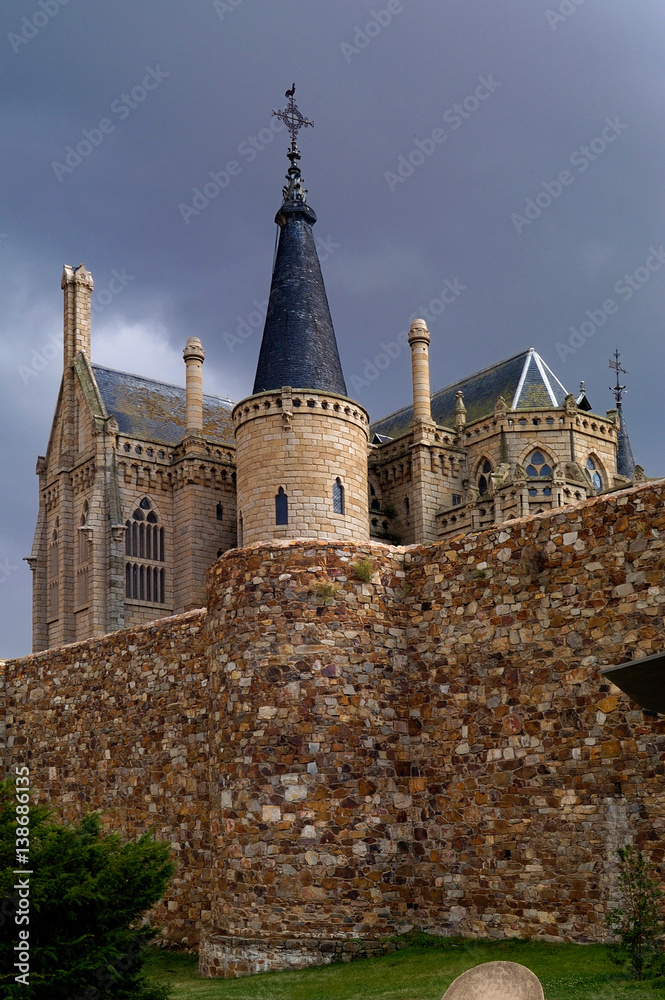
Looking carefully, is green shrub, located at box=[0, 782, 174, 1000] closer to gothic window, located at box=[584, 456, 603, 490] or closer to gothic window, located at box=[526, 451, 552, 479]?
gothic window, located at box=[526, 451, 552, 479]

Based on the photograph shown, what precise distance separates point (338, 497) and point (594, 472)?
637 inches

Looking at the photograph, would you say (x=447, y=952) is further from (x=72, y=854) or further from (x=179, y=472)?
(x=179, y=472)

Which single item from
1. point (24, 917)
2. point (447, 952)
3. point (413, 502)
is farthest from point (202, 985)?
point (413, 502)

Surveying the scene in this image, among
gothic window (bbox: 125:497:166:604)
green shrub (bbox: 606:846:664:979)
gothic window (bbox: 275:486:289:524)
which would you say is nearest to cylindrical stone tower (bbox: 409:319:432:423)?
gothic window (bbox: 275:486:289:524)

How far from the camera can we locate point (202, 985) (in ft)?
42.4

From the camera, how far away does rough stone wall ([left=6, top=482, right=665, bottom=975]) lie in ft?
38.9

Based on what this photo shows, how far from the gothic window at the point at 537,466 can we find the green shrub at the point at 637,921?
1666 inches

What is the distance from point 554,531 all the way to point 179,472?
43271mm

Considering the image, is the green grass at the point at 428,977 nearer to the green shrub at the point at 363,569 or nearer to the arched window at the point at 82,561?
the green shrub at the point at 363,569

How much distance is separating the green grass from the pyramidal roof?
1306 inches

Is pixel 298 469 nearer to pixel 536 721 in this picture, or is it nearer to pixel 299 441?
pixel 299 441

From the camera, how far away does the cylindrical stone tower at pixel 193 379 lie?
53750 mm

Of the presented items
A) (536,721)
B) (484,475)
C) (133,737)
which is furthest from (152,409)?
(536,721)

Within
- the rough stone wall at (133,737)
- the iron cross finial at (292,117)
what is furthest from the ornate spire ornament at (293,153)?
the rough stone wall at (133,737)
